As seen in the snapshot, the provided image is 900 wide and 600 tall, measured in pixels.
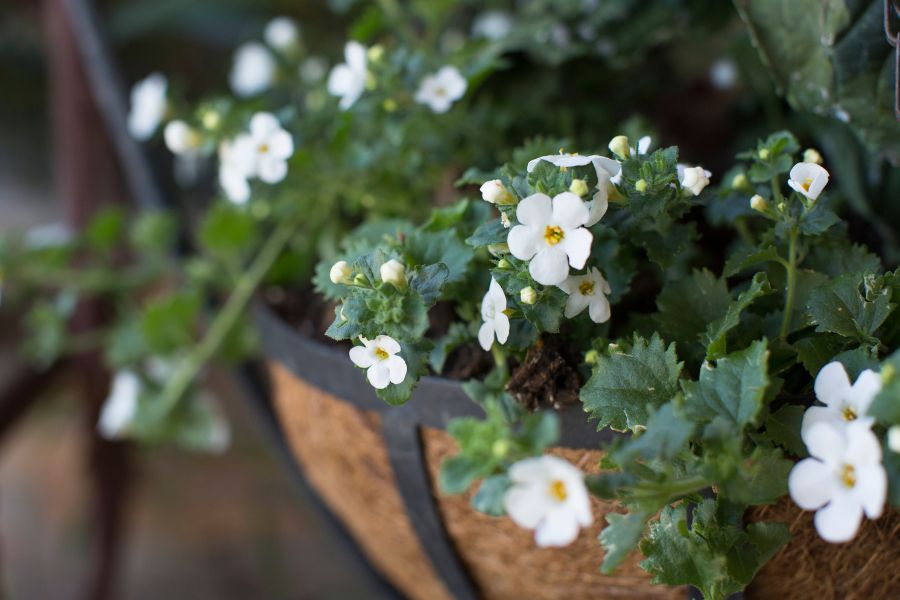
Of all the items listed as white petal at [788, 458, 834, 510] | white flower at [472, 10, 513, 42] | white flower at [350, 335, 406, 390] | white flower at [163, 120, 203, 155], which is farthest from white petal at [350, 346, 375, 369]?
white flower at [472, 10, 513, 42]

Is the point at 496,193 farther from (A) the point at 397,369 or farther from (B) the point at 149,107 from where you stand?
(B) the point at 149,107

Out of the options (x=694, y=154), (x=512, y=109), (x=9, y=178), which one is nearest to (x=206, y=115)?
(x=512, y=109)

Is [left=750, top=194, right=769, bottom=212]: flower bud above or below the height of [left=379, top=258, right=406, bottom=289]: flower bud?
below

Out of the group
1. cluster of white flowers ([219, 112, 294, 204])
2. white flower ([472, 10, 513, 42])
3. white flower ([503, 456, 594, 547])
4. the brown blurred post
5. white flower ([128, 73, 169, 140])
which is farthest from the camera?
the brown blurred post

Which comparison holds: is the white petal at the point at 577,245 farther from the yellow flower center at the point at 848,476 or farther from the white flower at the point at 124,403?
the white flower at the point at 124,403

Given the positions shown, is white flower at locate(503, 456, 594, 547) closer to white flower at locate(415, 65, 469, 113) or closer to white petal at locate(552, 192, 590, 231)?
white petal at locate(552, 192, 590, 231)

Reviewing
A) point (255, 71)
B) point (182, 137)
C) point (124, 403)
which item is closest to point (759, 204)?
point (182, 137)
